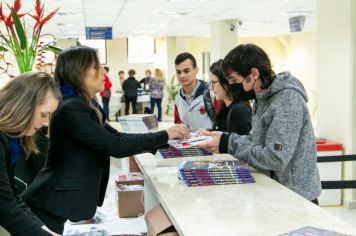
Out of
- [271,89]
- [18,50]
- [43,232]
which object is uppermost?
[18,50]

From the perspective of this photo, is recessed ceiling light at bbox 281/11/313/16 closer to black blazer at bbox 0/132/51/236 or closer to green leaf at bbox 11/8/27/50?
green leaf at bbox 11/8/27/50

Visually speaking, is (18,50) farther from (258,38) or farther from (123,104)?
(258,38)

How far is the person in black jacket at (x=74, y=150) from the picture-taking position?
2.05m

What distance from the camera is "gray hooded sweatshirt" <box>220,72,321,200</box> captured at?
206 centimetres

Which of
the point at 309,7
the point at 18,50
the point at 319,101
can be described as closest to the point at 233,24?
the point at 309,7

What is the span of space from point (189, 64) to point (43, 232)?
2401 mm

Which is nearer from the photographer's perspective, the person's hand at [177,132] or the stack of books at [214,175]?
the stack of books at [214,175]

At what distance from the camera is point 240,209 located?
5.99 ft

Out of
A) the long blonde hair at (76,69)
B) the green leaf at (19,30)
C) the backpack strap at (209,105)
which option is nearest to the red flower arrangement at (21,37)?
the green leaf at (19,30)

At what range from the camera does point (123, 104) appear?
15867mm

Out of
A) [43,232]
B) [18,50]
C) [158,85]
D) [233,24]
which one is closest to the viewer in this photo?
[43,232]

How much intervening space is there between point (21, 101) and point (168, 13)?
30.3 feet

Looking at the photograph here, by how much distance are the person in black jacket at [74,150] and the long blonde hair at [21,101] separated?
269 millimetres

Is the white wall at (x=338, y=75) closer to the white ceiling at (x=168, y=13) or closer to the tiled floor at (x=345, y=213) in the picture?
the tiled floor at (x=345, y=213)
